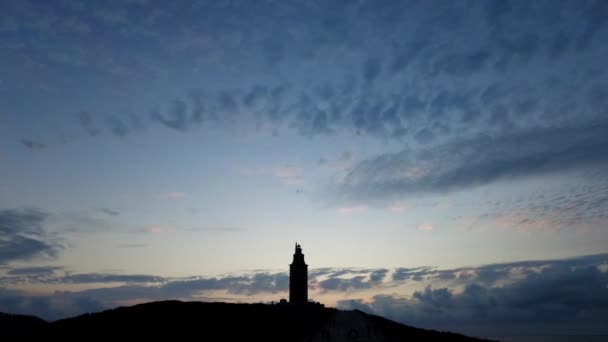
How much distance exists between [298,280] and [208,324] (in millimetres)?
28765

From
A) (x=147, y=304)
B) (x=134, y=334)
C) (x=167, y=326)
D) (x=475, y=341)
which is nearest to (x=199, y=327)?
(x=167, y=326)

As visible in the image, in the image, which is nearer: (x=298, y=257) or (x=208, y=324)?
(x=208, y=324)

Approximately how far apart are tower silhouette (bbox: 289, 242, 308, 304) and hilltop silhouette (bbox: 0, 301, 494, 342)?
11992 mm

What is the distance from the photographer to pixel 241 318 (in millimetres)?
61594

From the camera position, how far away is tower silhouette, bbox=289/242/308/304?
8275 cm

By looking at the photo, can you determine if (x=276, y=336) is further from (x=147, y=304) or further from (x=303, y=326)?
(x=147, y=304)

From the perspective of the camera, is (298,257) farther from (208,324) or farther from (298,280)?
(208,324)

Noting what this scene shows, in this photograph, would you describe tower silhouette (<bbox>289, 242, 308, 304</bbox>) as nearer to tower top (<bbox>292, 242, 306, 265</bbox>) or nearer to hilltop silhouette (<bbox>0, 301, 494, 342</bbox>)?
tower top (<bbox>292, 242, 306, 265</bbox>)

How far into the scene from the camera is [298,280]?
84.5 metres

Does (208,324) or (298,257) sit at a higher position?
(298,257)

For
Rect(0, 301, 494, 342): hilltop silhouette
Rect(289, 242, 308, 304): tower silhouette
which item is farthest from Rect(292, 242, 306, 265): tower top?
Rect(0, 301, 494, 342): hilltop silhouette

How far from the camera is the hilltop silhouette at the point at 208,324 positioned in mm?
54750

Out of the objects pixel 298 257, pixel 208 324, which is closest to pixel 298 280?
pixel 298 257

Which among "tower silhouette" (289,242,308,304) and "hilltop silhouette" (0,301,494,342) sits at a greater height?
"tower silhouette" (289,242,308,304)
